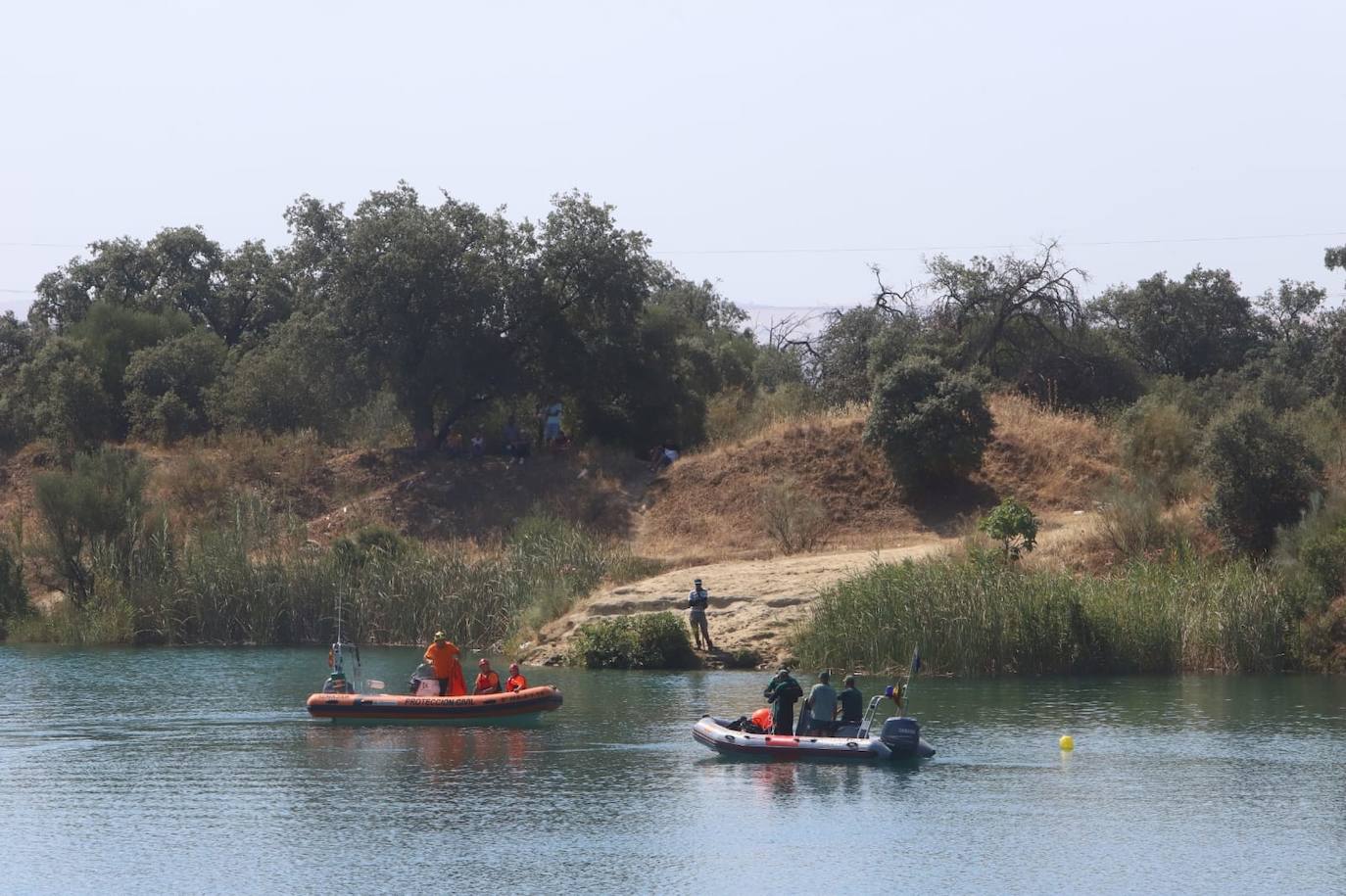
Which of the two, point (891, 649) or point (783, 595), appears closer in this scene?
point (891, 649)

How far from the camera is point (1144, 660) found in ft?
131

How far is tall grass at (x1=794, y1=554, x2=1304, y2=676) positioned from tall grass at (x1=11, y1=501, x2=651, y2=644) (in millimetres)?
10907

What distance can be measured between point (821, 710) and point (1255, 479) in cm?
1963

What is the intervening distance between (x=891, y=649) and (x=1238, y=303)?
144 ft

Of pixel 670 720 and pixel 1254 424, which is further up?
pixel 1254 424

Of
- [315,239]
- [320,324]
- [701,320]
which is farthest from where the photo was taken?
[701,320]

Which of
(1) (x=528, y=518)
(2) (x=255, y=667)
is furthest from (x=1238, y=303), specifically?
(2) (x=255, y=667)

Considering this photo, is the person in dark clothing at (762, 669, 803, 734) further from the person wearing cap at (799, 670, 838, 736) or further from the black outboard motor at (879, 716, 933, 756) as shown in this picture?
the black outboard motor at (879, 716, 933, 756)

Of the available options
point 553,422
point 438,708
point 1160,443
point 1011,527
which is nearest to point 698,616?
point 1011,527

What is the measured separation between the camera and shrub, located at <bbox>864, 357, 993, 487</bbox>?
184 ft

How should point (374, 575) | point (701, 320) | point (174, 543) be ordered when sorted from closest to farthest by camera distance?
point (374, 575), point (174, 543), point (701, 320)

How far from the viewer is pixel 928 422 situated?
5641 centimetres

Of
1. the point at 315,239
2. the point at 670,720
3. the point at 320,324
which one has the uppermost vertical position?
the point at 315,239

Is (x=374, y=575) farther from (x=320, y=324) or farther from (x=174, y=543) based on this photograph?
(x=320, y=324)
